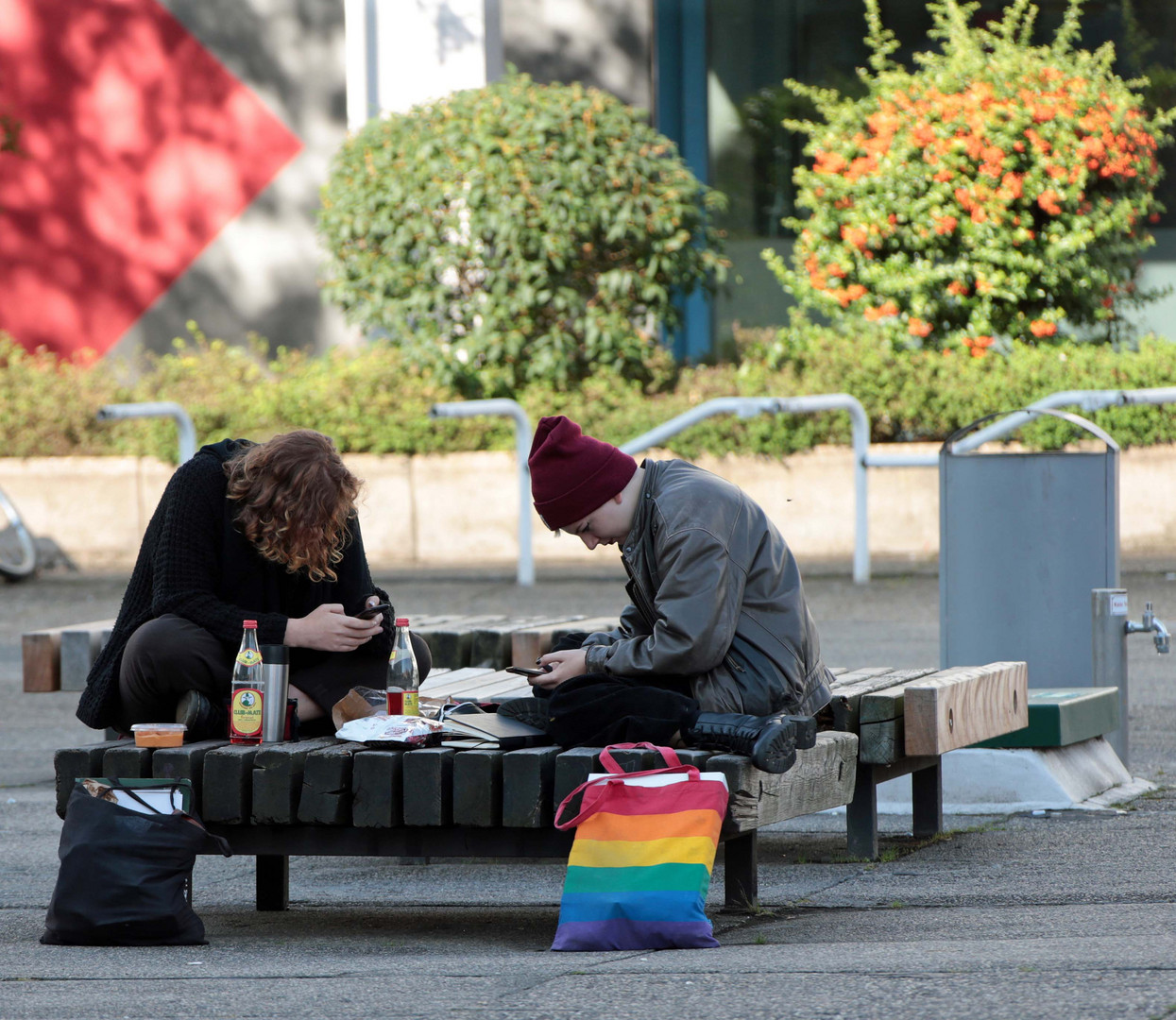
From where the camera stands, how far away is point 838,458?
12188mm

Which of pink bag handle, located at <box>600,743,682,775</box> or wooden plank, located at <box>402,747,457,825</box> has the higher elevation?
pink bag handle, located at <box>600,743,682,775</box>

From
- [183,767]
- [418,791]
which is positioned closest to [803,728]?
[418,791]

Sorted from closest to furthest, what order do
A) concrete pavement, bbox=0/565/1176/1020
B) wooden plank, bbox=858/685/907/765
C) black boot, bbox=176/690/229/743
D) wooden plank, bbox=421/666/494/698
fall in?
concrete pavement, bbox=0/565/1176/1020 → black boot, bbox=176/690/229/743 → wooden plank, bbox=858/685/907/765 → wooden plank, bbox=421/666/494/698

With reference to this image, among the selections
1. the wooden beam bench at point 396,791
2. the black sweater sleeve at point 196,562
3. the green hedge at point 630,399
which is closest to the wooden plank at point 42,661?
the black sweater sleeve at point 196,562

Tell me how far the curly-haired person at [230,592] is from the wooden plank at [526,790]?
0.75 meters

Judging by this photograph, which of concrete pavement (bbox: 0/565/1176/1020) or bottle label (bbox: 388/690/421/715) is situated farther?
bottle label (bbox: 388/690/421/715)

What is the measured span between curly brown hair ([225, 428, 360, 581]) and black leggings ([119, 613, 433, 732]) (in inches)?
9.6

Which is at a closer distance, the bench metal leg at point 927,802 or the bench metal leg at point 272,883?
the bench metal leg at point 272,883

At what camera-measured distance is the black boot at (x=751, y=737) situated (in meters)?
4.02

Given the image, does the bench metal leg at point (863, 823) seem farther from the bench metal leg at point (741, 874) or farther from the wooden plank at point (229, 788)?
the wooden plank at point (229, 788)

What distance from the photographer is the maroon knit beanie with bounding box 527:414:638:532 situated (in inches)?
166

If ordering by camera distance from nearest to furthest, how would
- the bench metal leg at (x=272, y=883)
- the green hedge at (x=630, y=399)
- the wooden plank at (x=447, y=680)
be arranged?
the bench metal leg at (x=272, y=883) → the wooden plank at (x=447, y=680) → the green hedge at (x=630, y=399)

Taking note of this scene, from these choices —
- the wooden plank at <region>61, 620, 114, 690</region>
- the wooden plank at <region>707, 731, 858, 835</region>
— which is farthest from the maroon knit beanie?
the wooden plank at <region>61, 620, 114, 690</region>

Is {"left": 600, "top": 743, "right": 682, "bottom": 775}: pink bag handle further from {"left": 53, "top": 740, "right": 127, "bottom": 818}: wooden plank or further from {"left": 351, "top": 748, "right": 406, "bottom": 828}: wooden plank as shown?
{"left": 53, "top": 740, "right": 127, "bottom": 818}: wooden plank
